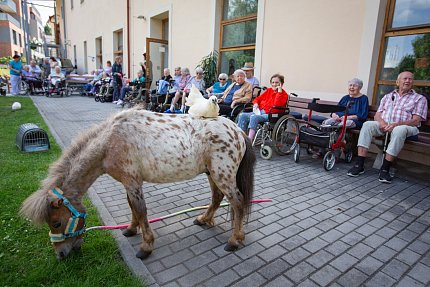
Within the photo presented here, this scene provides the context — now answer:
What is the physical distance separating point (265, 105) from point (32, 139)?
438 cm

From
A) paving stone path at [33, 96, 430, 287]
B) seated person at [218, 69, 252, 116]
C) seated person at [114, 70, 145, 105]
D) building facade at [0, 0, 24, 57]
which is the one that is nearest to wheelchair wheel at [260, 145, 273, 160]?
paving stone path at [33, 96, 430, 287]

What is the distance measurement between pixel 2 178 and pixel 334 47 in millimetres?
5992

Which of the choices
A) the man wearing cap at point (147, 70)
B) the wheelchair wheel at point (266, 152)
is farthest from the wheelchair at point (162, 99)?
the wheelchair wheel at point (266, 152)

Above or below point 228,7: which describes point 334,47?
below

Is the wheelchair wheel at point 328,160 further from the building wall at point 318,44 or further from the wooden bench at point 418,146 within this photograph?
the building wall at point 318,44

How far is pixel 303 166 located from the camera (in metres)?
5.10

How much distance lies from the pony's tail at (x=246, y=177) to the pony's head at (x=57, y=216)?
1.33m

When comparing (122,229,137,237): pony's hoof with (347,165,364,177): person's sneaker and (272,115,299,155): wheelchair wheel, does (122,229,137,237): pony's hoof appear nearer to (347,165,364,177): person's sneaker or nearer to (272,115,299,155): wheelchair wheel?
(272,115,299,155): wheelchair wheel

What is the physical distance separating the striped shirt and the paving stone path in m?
1.00

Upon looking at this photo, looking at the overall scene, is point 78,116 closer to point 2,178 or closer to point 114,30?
point 2,178

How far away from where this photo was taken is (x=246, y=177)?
2.62 metres

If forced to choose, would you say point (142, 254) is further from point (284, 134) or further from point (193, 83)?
point (193, 83)

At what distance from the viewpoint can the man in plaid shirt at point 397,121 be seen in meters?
4.28

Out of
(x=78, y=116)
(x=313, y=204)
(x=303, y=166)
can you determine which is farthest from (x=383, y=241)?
(x=78, y=116)
